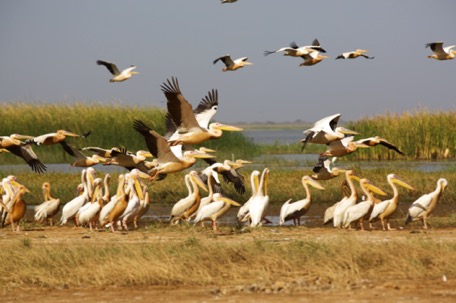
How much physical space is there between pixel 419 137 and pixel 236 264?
18.7 m

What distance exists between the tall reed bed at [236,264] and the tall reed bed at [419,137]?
17300 millimetres

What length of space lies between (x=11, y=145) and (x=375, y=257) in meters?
8.53

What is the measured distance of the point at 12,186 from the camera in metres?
14.1

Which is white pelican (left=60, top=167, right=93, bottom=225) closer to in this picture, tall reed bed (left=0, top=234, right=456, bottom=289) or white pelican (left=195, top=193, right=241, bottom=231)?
white pelican (left=195, top=193, right=241, bottom=231)

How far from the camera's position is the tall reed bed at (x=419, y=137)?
27.0 m

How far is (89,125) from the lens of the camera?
95.9ft

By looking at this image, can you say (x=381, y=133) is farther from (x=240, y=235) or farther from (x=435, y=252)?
(x=435, y=252)

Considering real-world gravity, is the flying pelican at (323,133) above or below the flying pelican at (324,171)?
above

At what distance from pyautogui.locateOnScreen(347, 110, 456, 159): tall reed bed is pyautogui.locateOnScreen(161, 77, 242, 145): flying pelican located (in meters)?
12.4

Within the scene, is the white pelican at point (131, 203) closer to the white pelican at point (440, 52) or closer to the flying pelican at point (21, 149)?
the flying pelican at point (21, 149)

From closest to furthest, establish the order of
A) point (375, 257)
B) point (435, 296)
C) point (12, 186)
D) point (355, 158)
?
point (435, 296)
point (375, 257)
point (12, 186)
point (355, 158)

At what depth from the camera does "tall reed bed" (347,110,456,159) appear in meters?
27.0

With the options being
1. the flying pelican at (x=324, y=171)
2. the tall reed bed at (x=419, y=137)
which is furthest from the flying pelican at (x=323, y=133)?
the tall reed bed at (x=419, y=137)

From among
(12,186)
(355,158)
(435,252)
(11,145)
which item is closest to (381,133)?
(355,158)
